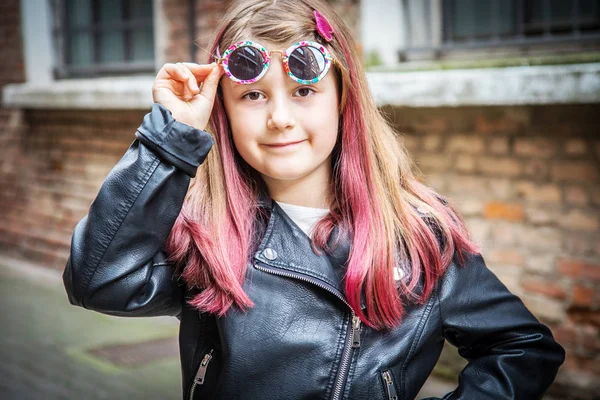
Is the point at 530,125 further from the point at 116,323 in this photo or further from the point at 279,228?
→ the point at 116,323

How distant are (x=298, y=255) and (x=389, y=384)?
0.39 metres

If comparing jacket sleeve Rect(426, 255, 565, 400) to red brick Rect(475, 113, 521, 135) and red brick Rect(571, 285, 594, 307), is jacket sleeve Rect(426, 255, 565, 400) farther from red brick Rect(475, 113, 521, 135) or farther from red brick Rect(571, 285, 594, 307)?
red brick Rect(475, 113, 521, 135)

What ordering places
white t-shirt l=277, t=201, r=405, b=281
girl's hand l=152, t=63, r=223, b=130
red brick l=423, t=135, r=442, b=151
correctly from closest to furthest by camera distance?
girl's hand l=152, t=63, r=223, b=130 → white t-shirt l=277, t=201, r=405, b=281 → red brick l=423, t=135, r=442, b=151

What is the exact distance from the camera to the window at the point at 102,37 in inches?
244

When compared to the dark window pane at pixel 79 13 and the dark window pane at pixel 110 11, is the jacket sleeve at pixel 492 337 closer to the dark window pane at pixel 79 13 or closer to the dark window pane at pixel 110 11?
the dark window pane at pixel 110 11

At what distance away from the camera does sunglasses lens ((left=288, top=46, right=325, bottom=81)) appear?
1.61 m

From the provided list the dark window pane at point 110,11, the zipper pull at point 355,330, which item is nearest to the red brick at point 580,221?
the zipper pull at point 355,330

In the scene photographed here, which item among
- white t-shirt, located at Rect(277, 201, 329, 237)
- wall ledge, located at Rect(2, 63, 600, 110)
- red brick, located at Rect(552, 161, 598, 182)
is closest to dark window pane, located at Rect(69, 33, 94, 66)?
wall ledge, located at Rect(2, 63, 600, 110)

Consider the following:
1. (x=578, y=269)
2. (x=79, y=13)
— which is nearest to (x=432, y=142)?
(x=578, y=269)

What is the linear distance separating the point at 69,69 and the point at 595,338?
219 inches

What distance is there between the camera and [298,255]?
1.67 meters

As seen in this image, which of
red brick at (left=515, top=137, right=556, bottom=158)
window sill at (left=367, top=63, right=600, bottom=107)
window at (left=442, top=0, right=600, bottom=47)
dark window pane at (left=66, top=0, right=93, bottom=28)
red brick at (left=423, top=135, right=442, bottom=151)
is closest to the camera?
window sill at (left=367, top=63, right=600, bottom=107)

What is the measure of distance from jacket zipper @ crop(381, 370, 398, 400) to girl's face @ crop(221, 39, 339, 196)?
547mm

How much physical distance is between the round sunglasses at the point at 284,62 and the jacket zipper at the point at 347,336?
1.56ft
